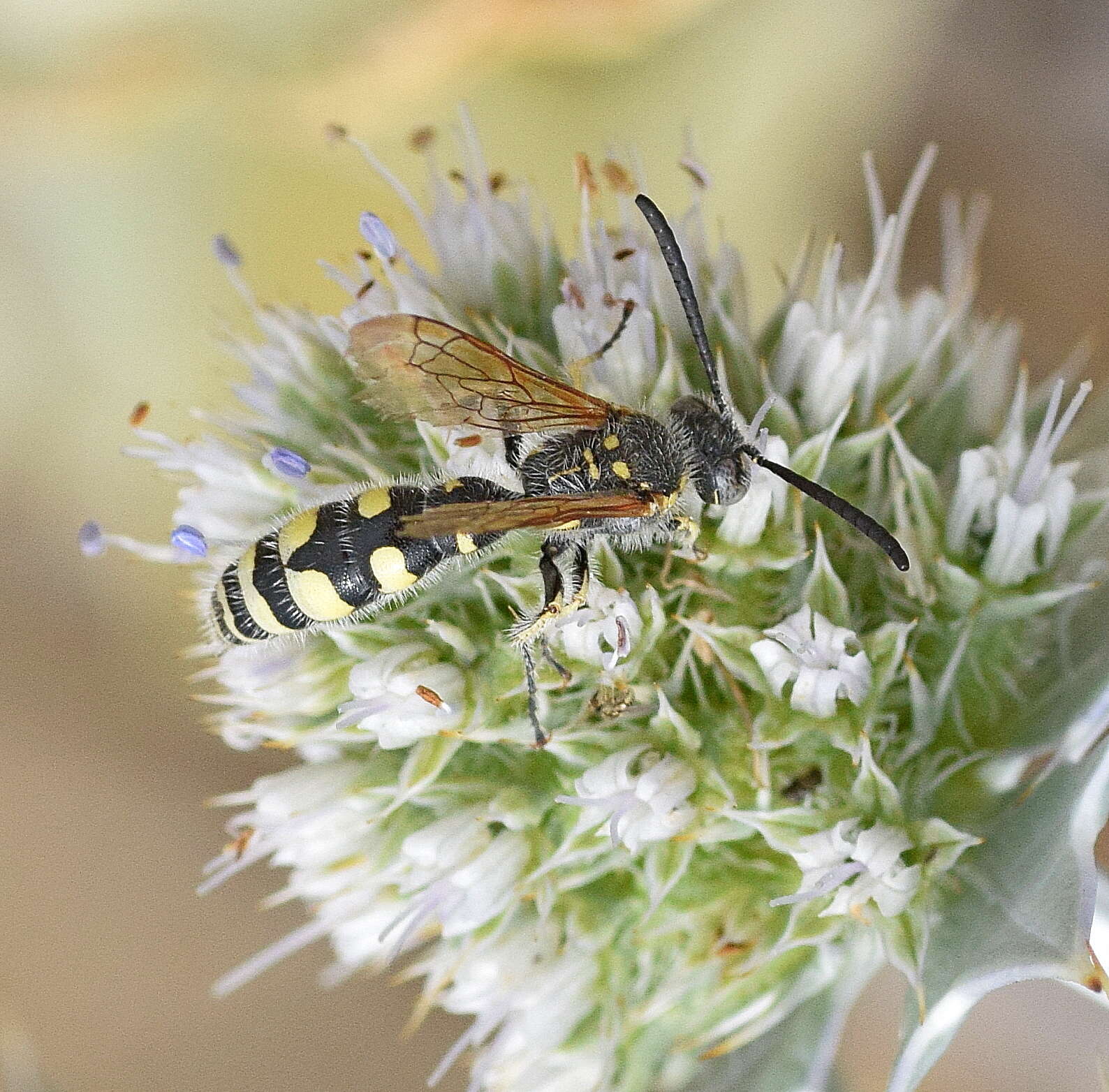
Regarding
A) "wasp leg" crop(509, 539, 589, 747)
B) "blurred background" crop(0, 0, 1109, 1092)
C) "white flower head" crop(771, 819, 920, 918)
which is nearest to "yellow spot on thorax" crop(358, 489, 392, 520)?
"wasp leg" crop(509, 539, 589, 747)

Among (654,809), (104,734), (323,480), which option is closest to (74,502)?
(104,734)

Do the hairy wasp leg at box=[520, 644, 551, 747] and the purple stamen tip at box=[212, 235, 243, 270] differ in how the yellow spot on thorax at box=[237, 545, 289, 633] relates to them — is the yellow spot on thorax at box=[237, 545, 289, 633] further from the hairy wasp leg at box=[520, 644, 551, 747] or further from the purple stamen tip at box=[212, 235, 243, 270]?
the purple stamen tip at box=[212, 235, 243, 270]

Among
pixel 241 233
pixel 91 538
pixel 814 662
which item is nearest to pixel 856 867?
pixel 814 662

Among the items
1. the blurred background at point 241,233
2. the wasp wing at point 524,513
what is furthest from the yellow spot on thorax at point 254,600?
the blurred background at point 241,233

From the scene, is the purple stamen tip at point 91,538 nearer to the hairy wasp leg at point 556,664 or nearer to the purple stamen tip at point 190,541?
the purple stamen tip at point 190,541

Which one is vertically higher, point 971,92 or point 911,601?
point 971,92

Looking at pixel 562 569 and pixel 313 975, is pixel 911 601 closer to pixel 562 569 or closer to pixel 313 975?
pixel 562 569
